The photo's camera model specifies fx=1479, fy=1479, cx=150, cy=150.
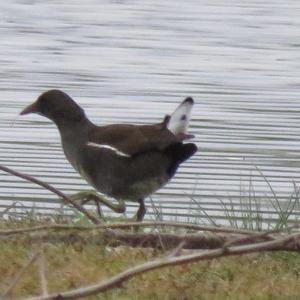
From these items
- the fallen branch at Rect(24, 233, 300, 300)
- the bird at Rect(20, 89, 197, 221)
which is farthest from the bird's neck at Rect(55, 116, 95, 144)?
the fallen branch at Rect(24, 233, 300, 300)

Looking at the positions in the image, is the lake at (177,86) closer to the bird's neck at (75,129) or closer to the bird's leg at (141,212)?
the bird's leg at (141,212)

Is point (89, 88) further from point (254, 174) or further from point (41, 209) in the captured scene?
point (41, 209)

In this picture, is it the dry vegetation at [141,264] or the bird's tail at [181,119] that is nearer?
the dry vegetation at [141,264]

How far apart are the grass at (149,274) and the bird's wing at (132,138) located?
1202 mm

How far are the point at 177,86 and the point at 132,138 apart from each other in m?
5.32

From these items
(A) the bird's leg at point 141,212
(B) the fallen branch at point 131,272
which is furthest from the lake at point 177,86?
(B) the fallen branch at point 131,272

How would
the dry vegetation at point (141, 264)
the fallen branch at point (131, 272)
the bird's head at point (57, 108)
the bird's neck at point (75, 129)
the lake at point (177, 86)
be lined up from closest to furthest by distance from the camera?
the fallen branch at point (131, 272) < the dry vegetation at point (141, 264) < the bird's neck at point (75, 129) < the bird's head at point (57, 108) < the lake at point (177, 86)

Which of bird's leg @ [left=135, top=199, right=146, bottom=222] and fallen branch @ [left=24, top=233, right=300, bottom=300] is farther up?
fallen branch @ [left=24, top=233, right=300, bottom=300]

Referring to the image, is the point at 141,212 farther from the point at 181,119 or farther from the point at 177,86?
the point at 177,86

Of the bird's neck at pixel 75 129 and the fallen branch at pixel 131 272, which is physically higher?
the fallen branch at pixel 131 272

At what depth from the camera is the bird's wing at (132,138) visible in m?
7.64

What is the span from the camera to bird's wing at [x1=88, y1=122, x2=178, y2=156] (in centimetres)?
764

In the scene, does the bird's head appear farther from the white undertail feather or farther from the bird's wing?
the white undertail feather

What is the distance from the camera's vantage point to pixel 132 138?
780cm
